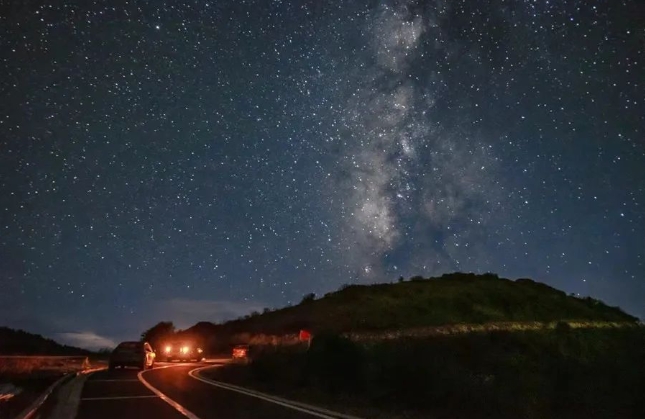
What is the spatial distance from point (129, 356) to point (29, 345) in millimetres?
45336

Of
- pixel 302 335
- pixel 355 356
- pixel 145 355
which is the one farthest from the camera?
pixel 145 355

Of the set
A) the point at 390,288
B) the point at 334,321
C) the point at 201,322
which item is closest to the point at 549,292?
the point at 390,288

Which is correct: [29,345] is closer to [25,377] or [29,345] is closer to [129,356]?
[129,356]

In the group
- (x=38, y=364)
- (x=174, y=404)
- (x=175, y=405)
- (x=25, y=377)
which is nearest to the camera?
(x=175, y=405)

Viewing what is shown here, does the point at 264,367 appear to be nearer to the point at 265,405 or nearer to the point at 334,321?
the point at 265,405

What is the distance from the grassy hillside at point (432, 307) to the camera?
227 feet

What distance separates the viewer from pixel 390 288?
87188mm

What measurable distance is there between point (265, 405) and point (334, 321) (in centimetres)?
5561

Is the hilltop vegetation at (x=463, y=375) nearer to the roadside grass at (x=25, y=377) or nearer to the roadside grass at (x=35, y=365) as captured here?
the roadside grass at (x=25, y=377)

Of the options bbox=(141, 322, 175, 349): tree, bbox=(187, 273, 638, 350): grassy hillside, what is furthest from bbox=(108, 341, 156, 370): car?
bbox=(141, 322, 175, 349): tree

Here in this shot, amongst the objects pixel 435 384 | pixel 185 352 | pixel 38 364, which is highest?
pixel 185 352

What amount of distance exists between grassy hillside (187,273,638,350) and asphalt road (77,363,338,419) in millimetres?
42584

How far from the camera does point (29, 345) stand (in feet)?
237

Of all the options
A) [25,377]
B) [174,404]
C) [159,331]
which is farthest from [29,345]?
[174,404]
